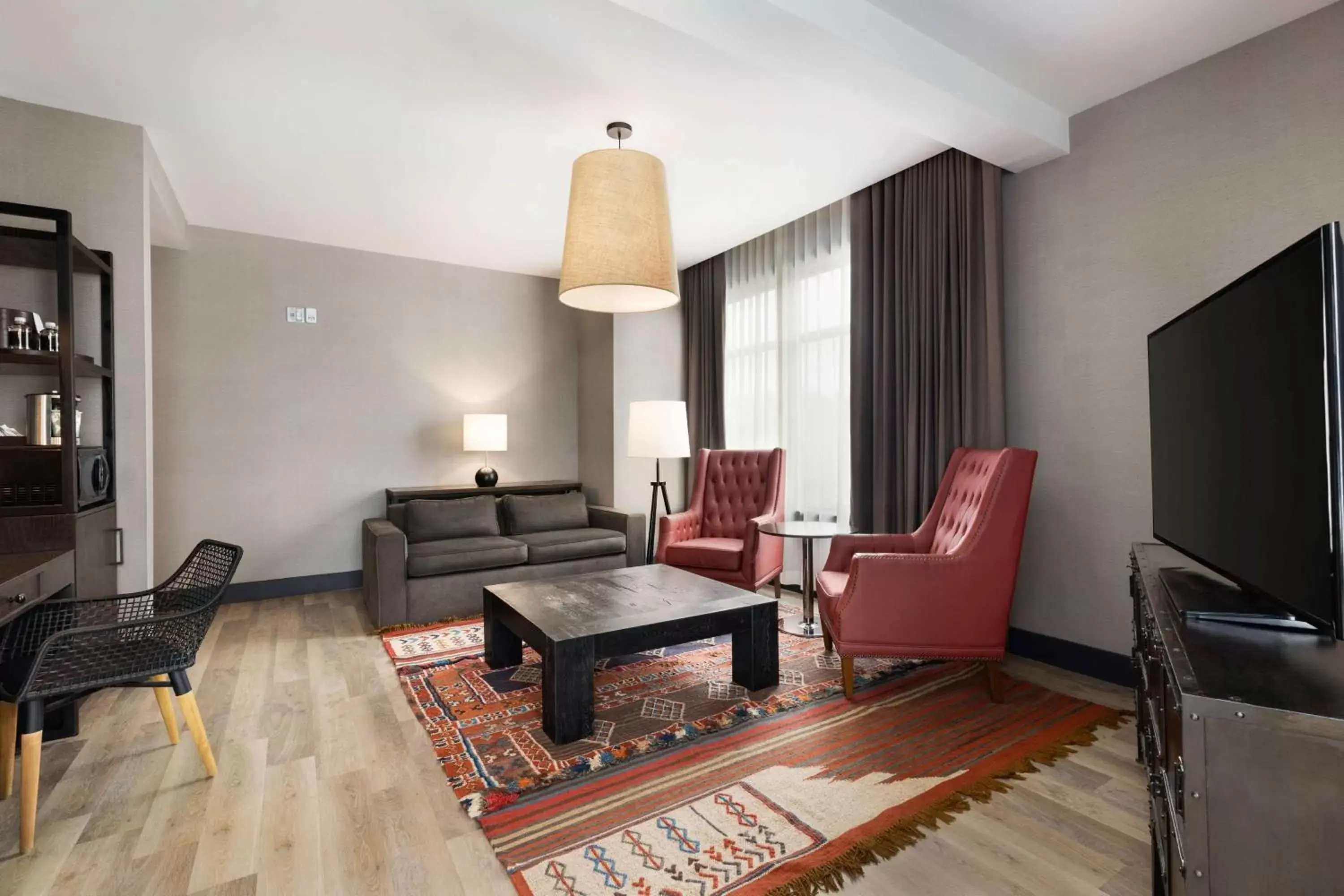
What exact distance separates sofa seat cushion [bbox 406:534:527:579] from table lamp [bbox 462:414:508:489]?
0.77 meters

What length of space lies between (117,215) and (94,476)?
1.21 meters

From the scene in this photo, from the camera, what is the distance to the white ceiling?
2.24 meters

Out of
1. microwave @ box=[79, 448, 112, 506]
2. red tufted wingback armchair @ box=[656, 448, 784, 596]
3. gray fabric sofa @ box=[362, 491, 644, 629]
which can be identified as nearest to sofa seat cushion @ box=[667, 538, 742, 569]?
red tufted wingback armchair @ box=[656, 448, 784, 596]

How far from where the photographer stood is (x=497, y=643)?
122 inches

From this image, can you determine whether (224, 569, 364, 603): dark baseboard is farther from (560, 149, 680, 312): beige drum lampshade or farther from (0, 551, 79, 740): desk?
(560, 149, 680, 312): beige drum lampshade

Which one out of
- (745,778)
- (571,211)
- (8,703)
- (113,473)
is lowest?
(745,778)

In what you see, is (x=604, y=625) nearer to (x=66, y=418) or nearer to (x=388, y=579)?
(x=388, y=579)

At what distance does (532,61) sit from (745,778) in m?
2.75

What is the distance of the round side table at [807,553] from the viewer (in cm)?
349

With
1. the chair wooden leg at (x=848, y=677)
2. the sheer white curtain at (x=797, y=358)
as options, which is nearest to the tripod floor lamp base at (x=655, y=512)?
the sheer white curtain at (x=797, y=358)

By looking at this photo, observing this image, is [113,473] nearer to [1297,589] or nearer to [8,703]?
[8,703]

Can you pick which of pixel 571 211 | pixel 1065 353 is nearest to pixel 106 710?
pixel 571 211

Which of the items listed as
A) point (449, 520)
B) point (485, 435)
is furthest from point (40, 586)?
point (485, 435)

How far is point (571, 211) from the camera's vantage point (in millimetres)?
2625
